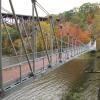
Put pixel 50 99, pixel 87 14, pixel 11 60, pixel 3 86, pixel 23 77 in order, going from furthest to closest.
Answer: pixel 87 14 < pixel 50 99 < pixel 11 60 < pixel 23 77 < pixel 3 86

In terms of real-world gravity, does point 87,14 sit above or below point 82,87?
above

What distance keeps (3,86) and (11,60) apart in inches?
172

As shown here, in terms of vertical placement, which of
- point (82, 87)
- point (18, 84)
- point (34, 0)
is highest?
point (34, 0)

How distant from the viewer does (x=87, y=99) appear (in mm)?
23156

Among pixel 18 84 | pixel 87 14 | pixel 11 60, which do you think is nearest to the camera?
pixel 18 84

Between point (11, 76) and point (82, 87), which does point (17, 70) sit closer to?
point (11, 76)

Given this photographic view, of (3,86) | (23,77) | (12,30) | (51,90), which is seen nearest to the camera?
(3,86)

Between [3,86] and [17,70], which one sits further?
[17,70]

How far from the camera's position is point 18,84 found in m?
12.0

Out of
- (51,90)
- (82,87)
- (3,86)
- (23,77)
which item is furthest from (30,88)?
(3,86)

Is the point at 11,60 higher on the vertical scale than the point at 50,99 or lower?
higher

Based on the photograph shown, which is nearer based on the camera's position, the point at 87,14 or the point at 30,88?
the point at 30,88

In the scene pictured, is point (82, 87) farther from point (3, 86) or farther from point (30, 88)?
point (3, 86)

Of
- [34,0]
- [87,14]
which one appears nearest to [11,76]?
[34,0]
